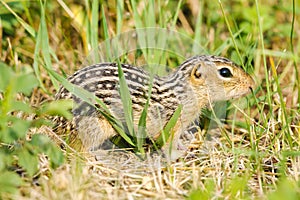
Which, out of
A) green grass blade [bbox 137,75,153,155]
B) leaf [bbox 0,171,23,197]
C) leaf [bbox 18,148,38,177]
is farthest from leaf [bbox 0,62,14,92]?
green grass blade [bbox 137,75,153,155]

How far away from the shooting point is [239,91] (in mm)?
3713

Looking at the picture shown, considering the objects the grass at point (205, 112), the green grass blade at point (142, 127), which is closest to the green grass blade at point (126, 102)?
the green grass blade at point (142, 127)

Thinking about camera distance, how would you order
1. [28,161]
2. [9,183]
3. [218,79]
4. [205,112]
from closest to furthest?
1. [9,183]
2. [28,161]
3. [218,79]
4. [205,112]

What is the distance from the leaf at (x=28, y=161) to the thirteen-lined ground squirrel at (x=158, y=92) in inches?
24.5

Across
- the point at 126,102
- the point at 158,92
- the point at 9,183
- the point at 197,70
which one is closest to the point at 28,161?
the point at 9,183

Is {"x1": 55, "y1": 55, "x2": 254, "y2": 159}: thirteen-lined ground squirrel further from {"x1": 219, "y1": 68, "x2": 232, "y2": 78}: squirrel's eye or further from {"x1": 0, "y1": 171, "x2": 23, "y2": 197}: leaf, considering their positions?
{"x1": 0, "y1": 171, "x2": 23, "y2": 197}: leaf

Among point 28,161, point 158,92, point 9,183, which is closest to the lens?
point 9,183

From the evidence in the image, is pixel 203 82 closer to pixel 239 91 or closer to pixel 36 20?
pixel 239 91

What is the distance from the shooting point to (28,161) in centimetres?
280

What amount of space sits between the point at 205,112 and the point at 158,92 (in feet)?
1.60

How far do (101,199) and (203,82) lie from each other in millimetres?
1217

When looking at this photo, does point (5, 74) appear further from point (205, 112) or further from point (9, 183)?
point (205, 112)

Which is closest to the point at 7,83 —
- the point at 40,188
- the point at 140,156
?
the point at 40,188

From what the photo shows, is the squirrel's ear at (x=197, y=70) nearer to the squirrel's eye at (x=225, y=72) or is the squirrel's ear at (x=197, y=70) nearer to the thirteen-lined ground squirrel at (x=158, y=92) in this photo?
the thirteen-lined ground squirrel at (x=158, y=92)
